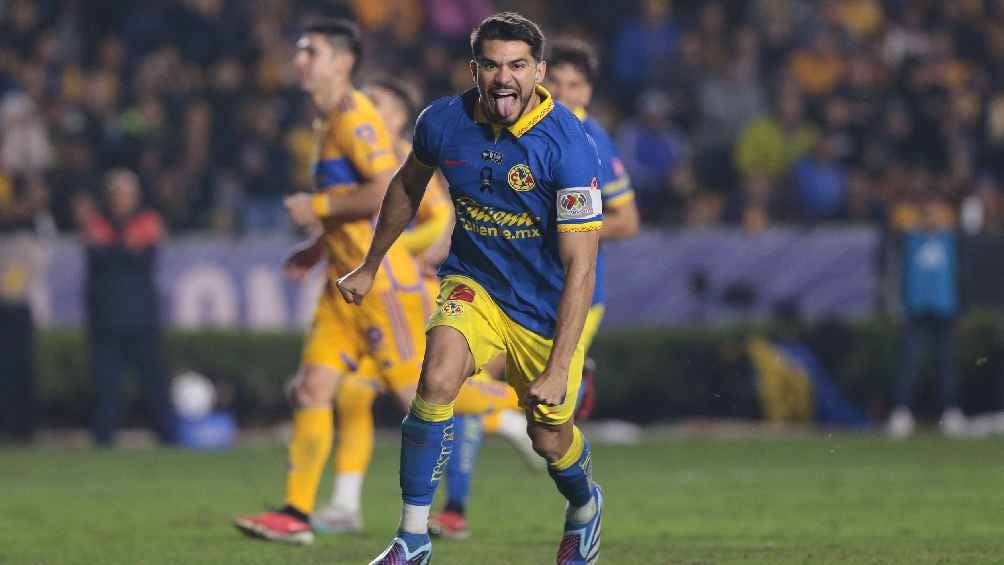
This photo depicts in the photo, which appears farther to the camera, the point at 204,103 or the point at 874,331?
the point at 204,103

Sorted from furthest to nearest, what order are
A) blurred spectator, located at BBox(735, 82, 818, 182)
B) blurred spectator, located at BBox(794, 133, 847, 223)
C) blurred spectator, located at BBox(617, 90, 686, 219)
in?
1. blurred spectator, located at BBox(735, 82, 818, 182)
2. blurred spectator, located at BBox(617, 90, 686, 219)
3. blurred spectator, located at BBox(794, 133, 847, 223)

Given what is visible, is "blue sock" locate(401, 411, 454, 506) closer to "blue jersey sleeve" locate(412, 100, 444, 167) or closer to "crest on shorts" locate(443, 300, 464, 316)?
"crest on shorts" locate(443, 300, 464, 316)

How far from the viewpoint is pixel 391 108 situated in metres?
11.3

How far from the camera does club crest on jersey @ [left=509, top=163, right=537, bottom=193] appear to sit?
7.51m

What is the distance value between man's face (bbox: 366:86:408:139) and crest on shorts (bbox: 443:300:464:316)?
12.2 ft

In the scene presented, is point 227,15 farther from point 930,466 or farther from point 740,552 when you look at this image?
point 740,552

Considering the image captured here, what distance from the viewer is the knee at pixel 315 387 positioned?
9.95 metres

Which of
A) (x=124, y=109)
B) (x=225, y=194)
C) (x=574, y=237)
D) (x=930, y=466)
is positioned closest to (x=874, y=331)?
(x=930, y=466)

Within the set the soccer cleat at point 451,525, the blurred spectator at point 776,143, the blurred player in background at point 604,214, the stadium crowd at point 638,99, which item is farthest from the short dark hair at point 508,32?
the blurred spectator at point 776,143

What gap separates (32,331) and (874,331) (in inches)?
327

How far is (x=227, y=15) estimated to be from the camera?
22.9m

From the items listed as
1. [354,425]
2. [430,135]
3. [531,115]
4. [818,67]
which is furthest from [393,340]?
[818,67]

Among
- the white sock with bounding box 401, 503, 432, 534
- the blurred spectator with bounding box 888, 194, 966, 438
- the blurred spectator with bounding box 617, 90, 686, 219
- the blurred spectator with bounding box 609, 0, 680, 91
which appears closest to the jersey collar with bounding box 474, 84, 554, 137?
the white sock with bounding box 401, 503, 432, 534

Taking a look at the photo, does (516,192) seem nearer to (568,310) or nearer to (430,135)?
(430,135)
